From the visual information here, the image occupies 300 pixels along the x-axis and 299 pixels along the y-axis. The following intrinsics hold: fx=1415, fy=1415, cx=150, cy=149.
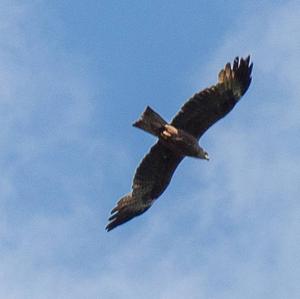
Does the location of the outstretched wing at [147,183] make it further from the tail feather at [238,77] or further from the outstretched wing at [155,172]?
the tail feather at [238,77]

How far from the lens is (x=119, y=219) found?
28266mm

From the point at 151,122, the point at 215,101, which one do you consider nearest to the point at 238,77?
the point at 215,101

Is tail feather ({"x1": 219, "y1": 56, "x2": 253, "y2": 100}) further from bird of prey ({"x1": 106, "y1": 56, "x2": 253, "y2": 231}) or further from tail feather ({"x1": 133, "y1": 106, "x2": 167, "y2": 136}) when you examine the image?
tail feather ({"x1": 133, "y1": 106, "x2": 167, "y2": 136})

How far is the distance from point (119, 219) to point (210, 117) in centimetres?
302

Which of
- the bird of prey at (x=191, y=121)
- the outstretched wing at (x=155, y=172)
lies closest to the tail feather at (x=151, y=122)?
the bird of prey at (x=191, y=121)

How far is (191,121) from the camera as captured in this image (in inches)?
1051

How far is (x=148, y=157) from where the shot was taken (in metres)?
27.5

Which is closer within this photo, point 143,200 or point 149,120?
point 149,120

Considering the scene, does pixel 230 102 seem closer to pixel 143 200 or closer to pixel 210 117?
pixel 210 117

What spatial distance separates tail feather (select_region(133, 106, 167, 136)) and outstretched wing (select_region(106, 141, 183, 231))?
2.57 ft

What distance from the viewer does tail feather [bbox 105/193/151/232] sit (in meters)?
28.2

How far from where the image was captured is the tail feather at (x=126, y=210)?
28234mm

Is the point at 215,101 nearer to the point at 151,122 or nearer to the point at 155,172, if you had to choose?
the point at 151,122

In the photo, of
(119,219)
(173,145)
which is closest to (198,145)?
(173,145)
